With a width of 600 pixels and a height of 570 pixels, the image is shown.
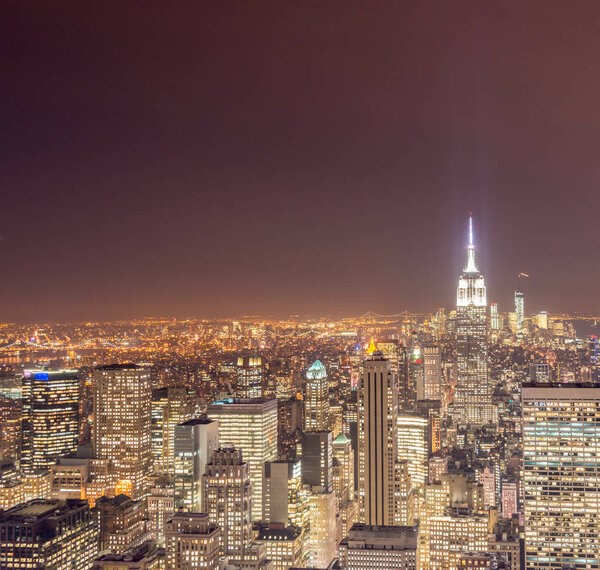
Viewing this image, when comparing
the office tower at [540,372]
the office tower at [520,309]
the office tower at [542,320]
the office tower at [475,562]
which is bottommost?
the office tower at [475,562]

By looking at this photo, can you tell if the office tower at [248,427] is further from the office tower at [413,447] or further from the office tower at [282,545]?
the office tower at [413,447]

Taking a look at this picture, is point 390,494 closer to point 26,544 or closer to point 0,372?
point 26,544

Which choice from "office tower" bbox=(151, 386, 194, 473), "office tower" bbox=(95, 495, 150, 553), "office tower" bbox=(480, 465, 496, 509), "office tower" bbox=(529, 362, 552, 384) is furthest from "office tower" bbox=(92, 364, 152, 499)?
"office tower" bbox=(529, 362, 552, 384)

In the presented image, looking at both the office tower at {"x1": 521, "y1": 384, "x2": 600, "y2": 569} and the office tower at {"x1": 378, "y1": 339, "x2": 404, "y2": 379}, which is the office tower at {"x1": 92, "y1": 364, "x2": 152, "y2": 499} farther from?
the office tower at {"x1": 521, "y1": 384, "x2": 600, "y2": 569}

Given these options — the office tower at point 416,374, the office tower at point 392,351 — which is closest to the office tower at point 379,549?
the office tower at point 392,351

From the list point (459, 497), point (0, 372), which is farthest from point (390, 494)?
point (0, 372)

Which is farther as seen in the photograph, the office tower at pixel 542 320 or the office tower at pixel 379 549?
the office tower at pixel 542 320
